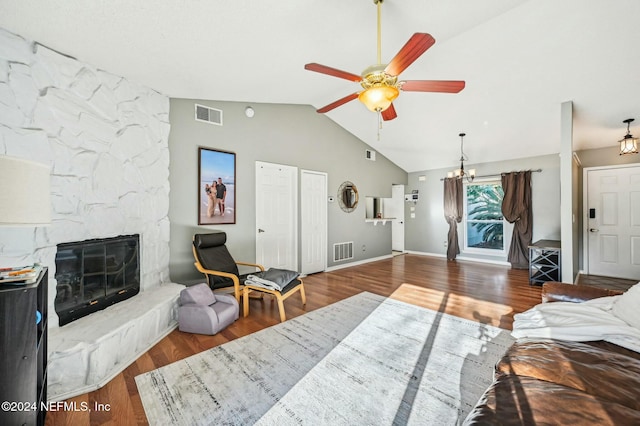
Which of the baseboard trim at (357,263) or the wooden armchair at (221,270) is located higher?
the wooden armchair at (221,270)

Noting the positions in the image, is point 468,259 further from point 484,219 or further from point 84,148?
point 84,148

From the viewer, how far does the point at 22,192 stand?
46.1 inches

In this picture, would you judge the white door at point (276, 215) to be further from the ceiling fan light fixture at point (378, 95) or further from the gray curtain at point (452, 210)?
the gray curtain at point (452, 210)

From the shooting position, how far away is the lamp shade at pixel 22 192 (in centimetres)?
112

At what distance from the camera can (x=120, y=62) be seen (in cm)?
241

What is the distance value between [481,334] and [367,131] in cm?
442

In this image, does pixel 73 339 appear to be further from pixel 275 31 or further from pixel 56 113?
pixel 275 31

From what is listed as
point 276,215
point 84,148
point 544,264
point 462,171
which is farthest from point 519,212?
point 84,148

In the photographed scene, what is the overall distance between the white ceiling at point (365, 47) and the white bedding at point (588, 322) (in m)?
2.58

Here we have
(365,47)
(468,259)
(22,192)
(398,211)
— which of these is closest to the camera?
(22,192)

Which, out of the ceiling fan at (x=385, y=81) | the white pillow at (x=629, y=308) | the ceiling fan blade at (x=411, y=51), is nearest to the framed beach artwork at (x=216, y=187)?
the ceiling fan at (x=385, y=81)

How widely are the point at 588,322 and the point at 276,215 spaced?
12.8 feet

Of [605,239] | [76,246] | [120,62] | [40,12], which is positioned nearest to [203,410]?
[76,246]

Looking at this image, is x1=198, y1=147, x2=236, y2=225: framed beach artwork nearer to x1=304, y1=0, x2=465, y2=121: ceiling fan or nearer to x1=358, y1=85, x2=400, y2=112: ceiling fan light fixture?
x1=304, y1=0, x2=465, y2=121: ceiling fan
